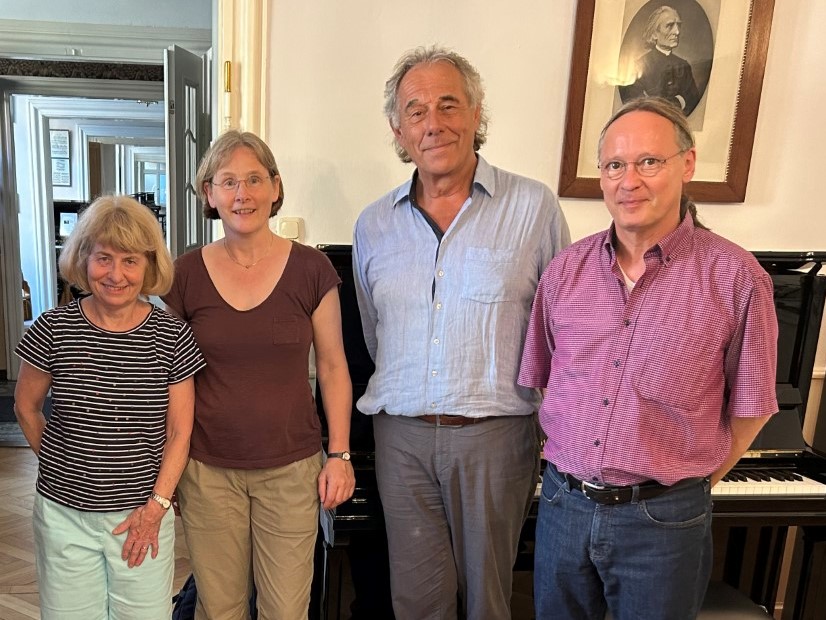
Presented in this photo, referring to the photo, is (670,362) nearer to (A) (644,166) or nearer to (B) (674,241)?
(B) (674,241)

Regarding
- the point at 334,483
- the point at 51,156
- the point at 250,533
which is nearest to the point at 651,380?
the point at 334,483

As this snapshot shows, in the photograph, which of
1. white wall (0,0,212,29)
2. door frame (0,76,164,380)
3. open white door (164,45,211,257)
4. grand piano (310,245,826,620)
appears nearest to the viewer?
grand piano (310,245,826,620)

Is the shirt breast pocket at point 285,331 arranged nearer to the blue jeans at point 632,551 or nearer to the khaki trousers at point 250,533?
the khaki trousers at point 250,533

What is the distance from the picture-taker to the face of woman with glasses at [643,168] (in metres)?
→ 1.16

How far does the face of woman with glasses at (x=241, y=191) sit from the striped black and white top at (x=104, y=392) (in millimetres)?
262

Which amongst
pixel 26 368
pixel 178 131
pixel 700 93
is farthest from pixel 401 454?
pixel 178 131

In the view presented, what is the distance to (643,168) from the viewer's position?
1.16 metres

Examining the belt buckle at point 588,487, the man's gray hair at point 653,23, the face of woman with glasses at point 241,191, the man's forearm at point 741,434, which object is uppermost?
the man's gray hair at point 653,23

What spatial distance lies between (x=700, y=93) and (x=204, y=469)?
6.21 ft

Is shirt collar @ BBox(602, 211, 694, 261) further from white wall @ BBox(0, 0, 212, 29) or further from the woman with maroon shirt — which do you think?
white wall @ BBox(0, 0, 212, 29)

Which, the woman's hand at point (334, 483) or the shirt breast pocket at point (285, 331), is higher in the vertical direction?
the shirt breast pocket at point (285, 331)

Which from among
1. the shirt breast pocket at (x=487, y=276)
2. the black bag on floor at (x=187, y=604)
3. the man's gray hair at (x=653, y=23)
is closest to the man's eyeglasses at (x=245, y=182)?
the shirt breast pocket at (x=487, y=276)

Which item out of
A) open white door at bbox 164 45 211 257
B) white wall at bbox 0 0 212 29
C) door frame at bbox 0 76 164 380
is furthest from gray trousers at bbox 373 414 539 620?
door frame at bbox 0 76 164 380

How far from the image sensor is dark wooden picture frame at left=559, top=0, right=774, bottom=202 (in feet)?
6.68
